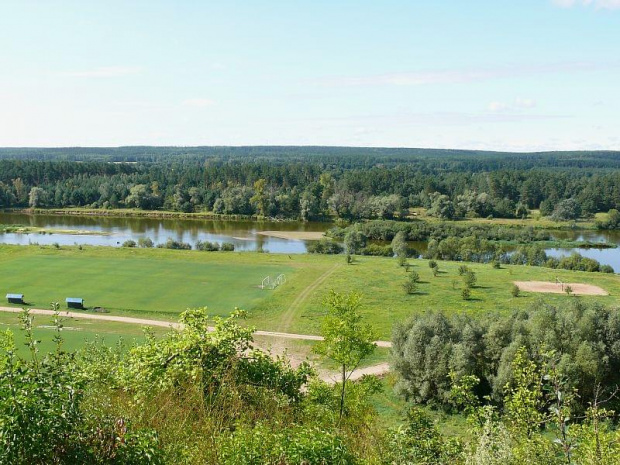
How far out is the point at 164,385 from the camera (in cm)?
1146

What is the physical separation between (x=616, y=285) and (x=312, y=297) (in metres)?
28.3

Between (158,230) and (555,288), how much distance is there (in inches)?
2492

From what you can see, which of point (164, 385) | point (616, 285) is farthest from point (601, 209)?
point (164, 385)

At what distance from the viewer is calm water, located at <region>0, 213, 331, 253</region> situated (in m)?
77.8

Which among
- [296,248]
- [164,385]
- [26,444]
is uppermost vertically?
[26,444]

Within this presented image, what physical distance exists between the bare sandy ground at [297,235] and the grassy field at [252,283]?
2272cm

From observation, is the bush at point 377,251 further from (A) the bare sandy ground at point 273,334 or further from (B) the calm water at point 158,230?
(A) the bare sandy ground at point 273,334

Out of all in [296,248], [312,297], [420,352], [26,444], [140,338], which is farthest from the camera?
[296,248]

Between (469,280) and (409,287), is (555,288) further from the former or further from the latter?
(409,287)

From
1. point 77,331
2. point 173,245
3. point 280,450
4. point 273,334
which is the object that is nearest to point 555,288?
point 273,334

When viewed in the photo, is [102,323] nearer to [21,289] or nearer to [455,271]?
[21,289]

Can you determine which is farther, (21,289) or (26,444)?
(21,289)

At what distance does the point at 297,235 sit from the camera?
87875 millimetres

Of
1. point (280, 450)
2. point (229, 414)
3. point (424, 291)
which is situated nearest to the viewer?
point (280, 450)
